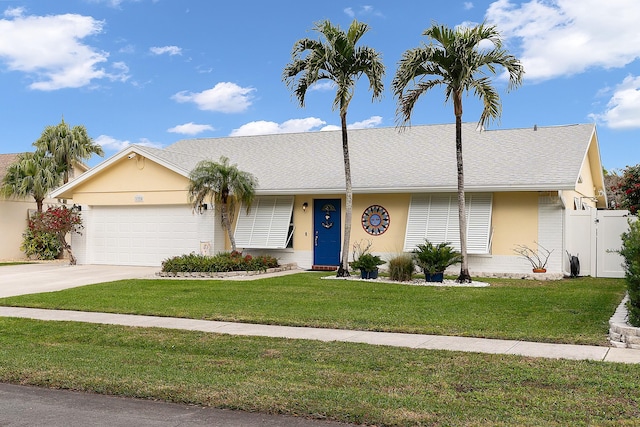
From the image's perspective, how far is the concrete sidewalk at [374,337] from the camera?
8336 mm

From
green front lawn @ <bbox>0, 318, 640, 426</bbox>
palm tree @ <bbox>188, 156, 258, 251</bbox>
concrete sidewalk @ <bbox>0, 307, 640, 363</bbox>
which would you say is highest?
palm tree @ <bbox>188, 156, 258, 251</bbox>

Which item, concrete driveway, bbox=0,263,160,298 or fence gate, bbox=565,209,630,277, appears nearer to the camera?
concrete driveway, bbox=0,263,160,298

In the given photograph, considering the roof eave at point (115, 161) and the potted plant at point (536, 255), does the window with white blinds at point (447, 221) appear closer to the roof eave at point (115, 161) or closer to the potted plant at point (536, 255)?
the potted plant at point (536, 255)

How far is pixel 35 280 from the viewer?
18.6 meters

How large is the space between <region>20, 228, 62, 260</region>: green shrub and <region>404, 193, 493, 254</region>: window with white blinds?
1699 cm

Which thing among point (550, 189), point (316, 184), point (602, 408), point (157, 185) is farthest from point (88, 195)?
point (602, 408)

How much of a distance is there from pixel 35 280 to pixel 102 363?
12.1 m

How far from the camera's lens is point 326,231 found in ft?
69.3

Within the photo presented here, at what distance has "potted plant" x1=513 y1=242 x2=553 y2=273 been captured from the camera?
18.4m

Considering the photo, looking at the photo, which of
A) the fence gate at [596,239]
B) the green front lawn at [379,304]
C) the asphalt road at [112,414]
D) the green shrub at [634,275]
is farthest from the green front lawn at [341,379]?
the fence gate at [596,239]

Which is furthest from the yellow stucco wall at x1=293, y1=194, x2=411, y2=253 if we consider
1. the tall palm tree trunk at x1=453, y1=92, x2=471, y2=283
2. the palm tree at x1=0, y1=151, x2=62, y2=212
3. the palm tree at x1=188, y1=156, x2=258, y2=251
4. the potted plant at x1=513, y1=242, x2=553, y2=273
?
the palm tree at x1=0, y1=151, x2=62, y2=212

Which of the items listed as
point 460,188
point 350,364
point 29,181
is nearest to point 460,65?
point 460,188

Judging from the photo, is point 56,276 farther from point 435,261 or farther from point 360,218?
point 435,261

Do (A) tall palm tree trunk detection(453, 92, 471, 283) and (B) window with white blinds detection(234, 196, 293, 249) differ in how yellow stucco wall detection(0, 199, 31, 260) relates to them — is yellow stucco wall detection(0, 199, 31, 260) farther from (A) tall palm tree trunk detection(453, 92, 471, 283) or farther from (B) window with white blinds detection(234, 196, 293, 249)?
(A) tall palm tree trunk detection(453, 92, 471, 283)
